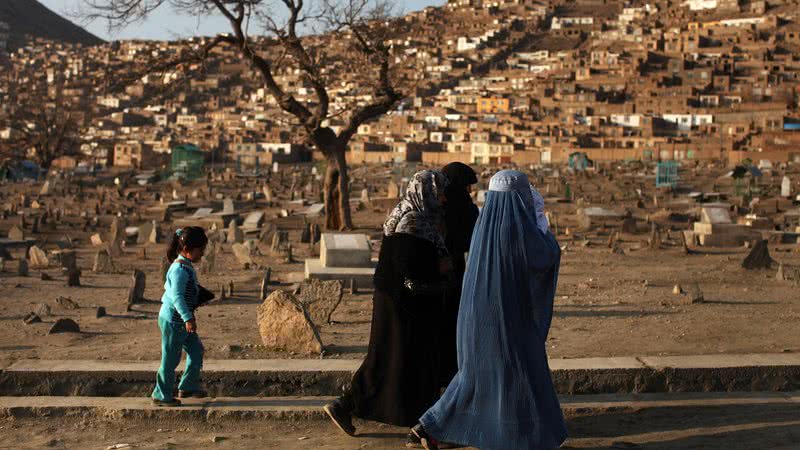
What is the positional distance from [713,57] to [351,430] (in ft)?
311

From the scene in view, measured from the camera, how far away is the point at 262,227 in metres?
17.2

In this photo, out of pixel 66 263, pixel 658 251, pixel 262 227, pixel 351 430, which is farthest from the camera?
pixel 262 227

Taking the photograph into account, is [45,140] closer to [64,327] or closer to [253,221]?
[253,221]

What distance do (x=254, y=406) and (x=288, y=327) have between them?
120cm

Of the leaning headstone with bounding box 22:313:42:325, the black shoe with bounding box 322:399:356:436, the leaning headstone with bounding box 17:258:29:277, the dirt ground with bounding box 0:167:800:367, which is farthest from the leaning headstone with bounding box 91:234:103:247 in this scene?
the black shoe with bounding box 322:399:356:436

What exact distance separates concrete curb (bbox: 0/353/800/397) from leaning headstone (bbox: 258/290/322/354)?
1.79 feet

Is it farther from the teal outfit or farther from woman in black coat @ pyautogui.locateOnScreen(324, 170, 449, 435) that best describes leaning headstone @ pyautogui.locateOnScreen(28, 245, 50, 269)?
woman in black coat @ pyautogui.locateOnScreen(324, 170, 449, 435)

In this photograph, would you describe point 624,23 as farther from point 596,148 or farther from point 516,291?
point 516,291

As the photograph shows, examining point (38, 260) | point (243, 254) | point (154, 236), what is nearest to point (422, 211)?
point (243, 254)

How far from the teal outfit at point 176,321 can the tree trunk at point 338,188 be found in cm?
1032

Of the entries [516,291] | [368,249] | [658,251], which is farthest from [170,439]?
[658,251]

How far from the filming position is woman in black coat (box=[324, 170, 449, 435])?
5.05m

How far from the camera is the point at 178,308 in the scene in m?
5.42

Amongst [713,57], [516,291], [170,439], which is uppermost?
[713,57]
